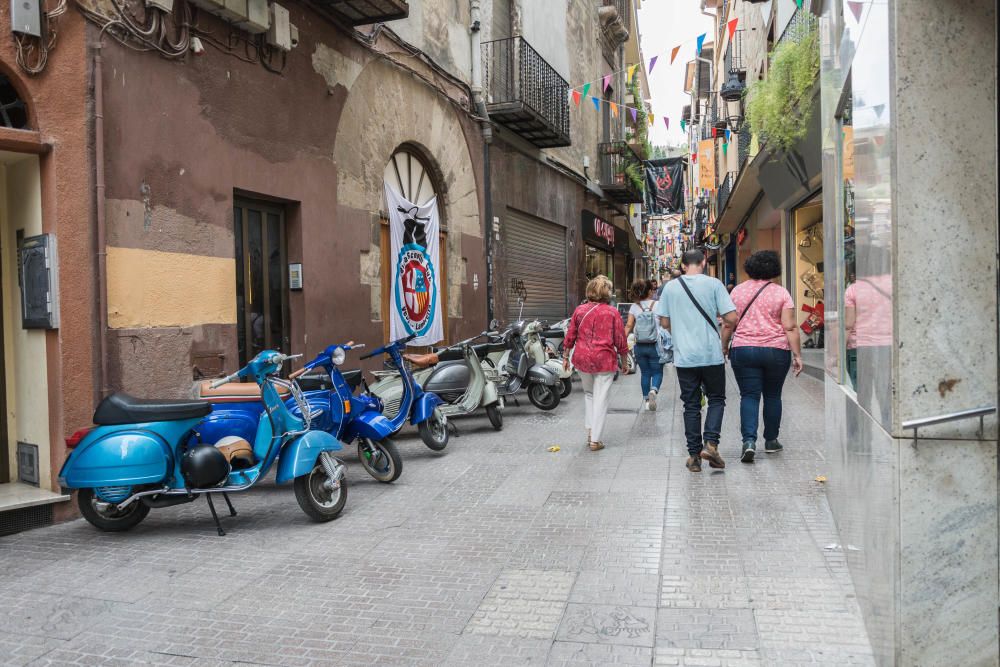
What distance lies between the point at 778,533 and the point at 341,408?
348cm

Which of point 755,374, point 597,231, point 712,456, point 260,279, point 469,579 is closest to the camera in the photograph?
point 469,579

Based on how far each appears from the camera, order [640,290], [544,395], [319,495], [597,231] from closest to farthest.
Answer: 1. [319,495]
2. [640,290]
3. [544,395]
4. [597,231]

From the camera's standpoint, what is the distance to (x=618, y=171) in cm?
2323

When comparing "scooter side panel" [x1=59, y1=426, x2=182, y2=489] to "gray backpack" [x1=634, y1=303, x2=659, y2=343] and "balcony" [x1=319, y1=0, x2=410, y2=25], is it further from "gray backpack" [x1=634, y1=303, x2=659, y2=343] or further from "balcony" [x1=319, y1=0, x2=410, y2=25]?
"gray backpack" [x1=634, y1=303, x2=659, y2=343]

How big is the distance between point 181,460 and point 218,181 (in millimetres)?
2940

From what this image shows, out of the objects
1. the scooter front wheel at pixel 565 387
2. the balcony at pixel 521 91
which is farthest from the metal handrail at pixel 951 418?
the balcony at pixel 521 91

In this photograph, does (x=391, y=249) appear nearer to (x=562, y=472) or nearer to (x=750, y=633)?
(x=562, y=472)

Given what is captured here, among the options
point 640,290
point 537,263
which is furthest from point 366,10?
point 537,263

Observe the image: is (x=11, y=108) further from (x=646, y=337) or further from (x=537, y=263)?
(x=537, y=263)

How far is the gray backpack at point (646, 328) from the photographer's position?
963 cm

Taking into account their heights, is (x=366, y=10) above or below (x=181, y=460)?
above

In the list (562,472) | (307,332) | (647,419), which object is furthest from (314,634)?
(647,419)

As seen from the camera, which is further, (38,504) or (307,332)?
(307,332)

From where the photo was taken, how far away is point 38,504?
539cm
